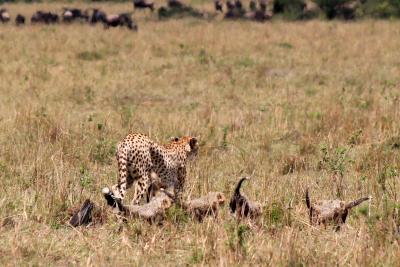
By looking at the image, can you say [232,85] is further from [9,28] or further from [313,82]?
[9,28]

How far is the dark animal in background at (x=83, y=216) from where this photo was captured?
5965 millimetres

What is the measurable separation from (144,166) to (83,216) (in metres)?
1.23

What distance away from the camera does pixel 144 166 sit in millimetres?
7059

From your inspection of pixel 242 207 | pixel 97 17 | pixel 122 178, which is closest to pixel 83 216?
pixel 122 178

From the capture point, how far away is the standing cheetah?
274 inches

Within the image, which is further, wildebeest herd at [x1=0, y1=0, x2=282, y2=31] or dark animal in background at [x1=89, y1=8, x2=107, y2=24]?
dark animal in background at [x1=89, y1=8, x2=107, y2=24]

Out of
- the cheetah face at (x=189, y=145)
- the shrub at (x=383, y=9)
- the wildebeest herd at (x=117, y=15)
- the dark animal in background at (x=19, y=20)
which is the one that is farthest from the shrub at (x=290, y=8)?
the cheetah face at (x=189, y=145)

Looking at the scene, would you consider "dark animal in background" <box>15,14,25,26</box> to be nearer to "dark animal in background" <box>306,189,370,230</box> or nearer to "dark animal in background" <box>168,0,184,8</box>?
"dark animal in background" <box>168,0,184,8</box>

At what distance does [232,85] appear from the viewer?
15367mm

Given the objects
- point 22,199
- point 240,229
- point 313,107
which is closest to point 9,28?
point 313,107

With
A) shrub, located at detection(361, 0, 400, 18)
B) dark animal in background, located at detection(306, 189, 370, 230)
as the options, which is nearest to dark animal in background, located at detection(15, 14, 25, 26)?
shrub, located at detection(361, 0, 400, 18)

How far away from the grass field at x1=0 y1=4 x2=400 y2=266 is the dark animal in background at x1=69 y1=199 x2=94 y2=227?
0.35ft

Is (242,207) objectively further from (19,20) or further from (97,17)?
(97,17)

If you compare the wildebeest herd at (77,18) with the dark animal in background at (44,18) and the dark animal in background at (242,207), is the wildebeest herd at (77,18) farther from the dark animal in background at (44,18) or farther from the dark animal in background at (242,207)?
the dark animal in background at (242,207)
